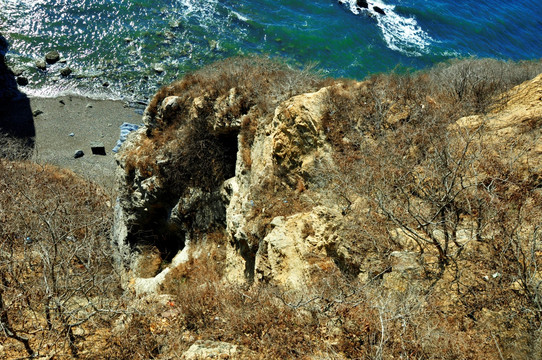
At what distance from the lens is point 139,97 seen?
1078 inches

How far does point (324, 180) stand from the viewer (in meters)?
10.7

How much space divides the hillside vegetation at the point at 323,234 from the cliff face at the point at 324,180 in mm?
56

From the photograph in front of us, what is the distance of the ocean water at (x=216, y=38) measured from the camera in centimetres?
2820

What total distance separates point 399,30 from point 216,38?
17223 millimetres

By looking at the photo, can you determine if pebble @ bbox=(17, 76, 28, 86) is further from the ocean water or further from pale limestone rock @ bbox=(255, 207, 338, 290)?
pale limestone rock @ bbox=(255, 207, 338, 290)

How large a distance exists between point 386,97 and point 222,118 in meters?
6.43

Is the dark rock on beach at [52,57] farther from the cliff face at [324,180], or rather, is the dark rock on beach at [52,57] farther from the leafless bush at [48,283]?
the cliff face at [324,180]

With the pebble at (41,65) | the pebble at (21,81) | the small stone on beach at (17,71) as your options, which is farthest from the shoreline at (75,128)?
the pebble at (41,65)

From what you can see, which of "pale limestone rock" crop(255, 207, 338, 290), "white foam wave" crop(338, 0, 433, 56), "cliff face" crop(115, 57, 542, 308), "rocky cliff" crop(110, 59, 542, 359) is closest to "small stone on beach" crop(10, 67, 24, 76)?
"cliff face" crop(115, 57, 542, 308)

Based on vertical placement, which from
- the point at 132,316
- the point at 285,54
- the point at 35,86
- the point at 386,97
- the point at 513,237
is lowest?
the point at 35,86

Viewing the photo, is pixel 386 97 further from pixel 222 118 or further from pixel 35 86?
pixel 35 86

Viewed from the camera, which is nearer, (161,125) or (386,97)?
(386,97)

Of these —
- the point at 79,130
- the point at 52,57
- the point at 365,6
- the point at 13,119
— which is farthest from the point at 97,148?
the point at 365,6

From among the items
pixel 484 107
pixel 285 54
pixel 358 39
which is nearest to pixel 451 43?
pixel 358 39
